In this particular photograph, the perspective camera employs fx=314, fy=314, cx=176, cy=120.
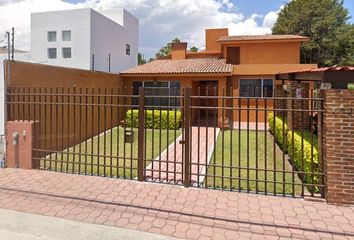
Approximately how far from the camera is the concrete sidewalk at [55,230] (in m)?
4.16

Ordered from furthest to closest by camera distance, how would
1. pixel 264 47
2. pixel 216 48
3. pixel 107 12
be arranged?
1. pixel 107 12
2. pixel 216 48
3. pixel 264 47

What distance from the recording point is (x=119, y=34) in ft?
101

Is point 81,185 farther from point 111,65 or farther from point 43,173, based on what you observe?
→ point 111,65

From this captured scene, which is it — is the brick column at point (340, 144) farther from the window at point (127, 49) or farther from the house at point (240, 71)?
the window at point (127, 49)

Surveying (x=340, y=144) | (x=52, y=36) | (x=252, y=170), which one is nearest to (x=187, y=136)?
(x=252, y=170)

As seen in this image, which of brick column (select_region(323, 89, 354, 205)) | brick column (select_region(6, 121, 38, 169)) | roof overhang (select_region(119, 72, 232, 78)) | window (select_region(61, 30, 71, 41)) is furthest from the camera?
window (select_region(61, 30, 71, 41))

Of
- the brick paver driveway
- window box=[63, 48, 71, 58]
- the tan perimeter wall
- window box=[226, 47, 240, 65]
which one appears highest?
window box=[63, 48, 71, 58]

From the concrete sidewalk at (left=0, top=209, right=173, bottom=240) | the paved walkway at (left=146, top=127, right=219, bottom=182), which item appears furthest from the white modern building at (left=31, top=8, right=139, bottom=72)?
the concrete sidewalk at (left=0, top=209, right=173, bottom=240)

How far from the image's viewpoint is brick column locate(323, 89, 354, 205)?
495cm

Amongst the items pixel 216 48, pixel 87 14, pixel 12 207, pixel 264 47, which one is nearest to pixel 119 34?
pixel 87 14

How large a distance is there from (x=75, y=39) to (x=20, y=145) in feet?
68.0

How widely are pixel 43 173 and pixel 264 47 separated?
1480cm

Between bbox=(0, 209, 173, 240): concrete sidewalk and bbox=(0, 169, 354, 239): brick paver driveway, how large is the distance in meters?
0.17

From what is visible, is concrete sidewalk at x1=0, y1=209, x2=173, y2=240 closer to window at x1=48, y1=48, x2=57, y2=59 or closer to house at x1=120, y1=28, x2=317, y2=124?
house at x1=120, y1=28, x2=317, y2=124
